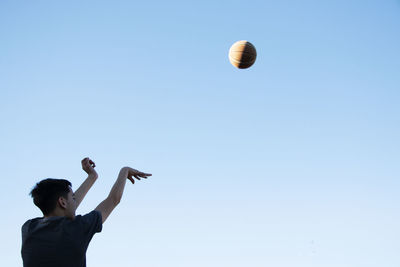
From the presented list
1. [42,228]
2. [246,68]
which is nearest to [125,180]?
[42,228]

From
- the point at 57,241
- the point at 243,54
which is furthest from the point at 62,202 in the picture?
the point at 243,54

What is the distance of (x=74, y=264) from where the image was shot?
283cm

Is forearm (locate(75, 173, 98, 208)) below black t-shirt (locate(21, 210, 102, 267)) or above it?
above

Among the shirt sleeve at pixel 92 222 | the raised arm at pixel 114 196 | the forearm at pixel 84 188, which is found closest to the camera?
the shirt sleeve at pixel 92 222

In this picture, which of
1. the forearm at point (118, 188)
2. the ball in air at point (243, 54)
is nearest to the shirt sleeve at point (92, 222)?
the forearm at point (118, 188)

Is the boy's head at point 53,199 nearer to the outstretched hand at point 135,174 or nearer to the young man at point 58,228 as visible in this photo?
the young man at point 58,228

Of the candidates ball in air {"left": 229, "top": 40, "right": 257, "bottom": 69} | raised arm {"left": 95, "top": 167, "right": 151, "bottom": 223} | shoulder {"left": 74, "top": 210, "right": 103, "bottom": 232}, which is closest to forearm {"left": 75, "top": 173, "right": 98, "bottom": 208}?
raised arm {"left": 95, "top": 167, "right": 151, "bottom": 223}

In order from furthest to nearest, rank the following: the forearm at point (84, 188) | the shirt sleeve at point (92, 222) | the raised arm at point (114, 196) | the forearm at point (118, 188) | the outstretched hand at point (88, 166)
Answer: the outstretched hand at point (88, 166) < the forearm at point (84, 188) < the forearm at point (118, 188) < the raised arm at point (114, 196) < the shirt sleeve at point (92, 222)

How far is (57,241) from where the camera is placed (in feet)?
9.41

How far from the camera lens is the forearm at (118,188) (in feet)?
11.2

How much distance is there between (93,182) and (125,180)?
2.09ft

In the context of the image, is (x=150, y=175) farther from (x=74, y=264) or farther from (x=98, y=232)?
(x=74, y=264)

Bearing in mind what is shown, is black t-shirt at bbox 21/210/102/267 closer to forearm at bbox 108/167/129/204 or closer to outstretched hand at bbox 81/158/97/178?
forearm at bbox 108/167/129/204

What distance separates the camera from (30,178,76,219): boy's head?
311cm
